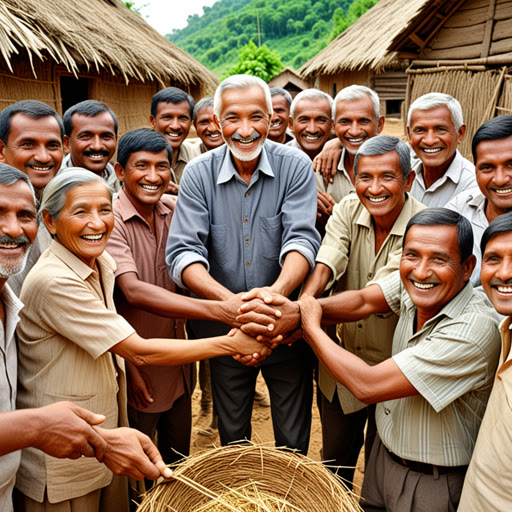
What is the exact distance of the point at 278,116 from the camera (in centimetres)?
505

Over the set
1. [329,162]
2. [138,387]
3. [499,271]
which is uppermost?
[329,162]

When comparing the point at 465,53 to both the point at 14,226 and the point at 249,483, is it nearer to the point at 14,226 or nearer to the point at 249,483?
the point at 249,483

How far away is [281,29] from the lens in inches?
2393

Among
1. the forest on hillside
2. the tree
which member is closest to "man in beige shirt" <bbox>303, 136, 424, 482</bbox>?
the tree

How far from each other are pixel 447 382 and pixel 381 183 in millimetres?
1206

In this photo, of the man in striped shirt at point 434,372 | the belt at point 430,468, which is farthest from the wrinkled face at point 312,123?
the belt at point 430,468

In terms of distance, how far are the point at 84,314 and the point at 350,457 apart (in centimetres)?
215

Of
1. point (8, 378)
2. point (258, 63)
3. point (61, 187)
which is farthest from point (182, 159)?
point (258, 63)

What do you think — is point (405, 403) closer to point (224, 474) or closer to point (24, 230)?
point (224, 474)

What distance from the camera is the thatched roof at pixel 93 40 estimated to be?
693 cm

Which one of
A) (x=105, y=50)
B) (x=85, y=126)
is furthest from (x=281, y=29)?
(x=85, y=126)

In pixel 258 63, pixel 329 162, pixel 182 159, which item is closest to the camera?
pixel 329 162

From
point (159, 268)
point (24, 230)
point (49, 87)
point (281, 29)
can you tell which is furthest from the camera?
point (281, 29)

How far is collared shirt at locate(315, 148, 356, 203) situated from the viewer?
13.0 ft
